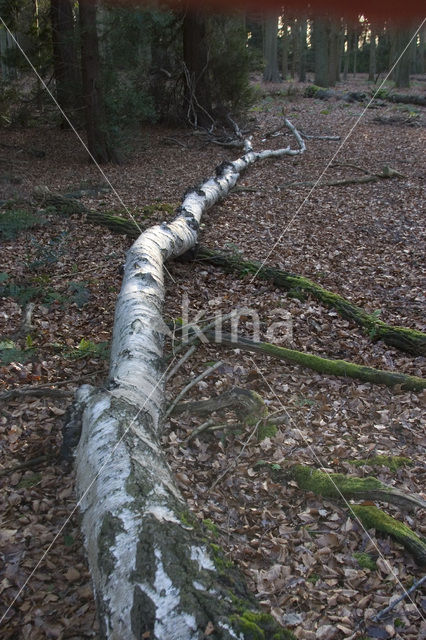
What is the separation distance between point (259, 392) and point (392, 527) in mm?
1656

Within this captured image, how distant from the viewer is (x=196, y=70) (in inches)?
579

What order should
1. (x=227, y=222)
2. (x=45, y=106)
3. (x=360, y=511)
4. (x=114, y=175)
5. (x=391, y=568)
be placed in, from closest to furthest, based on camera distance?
(x=391, y=568) → (x=360, y=511) → (x=227, y=222) → (x=114, y=175) → (x=45, y=106)

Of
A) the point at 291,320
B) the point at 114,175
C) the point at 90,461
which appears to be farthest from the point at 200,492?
Result: the point at 114,175

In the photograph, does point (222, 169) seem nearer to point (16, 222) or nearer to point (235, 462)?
point (16, 222)

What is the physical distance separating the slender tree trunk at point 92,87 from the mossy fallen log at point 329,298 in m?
6.08

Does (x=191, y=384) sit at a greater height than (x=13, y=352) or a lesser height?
lesser

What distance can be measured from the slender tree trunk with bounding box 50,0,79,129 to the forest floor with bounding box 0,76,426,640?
296 centimetres

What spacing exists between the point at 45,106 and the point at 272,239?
856cm

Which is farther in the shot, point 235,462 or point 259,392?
point 259,392

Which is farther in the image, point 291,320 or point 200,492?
point 291,320

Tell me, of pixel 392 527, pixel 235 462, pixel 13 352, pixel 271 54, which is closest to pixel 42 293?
pixel 13 352

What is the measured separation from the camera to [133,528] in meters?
2.36

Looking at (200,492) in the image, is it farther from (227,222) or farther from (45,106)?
(45,106)

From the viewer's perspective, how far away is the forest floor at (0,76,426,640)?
263 cm
